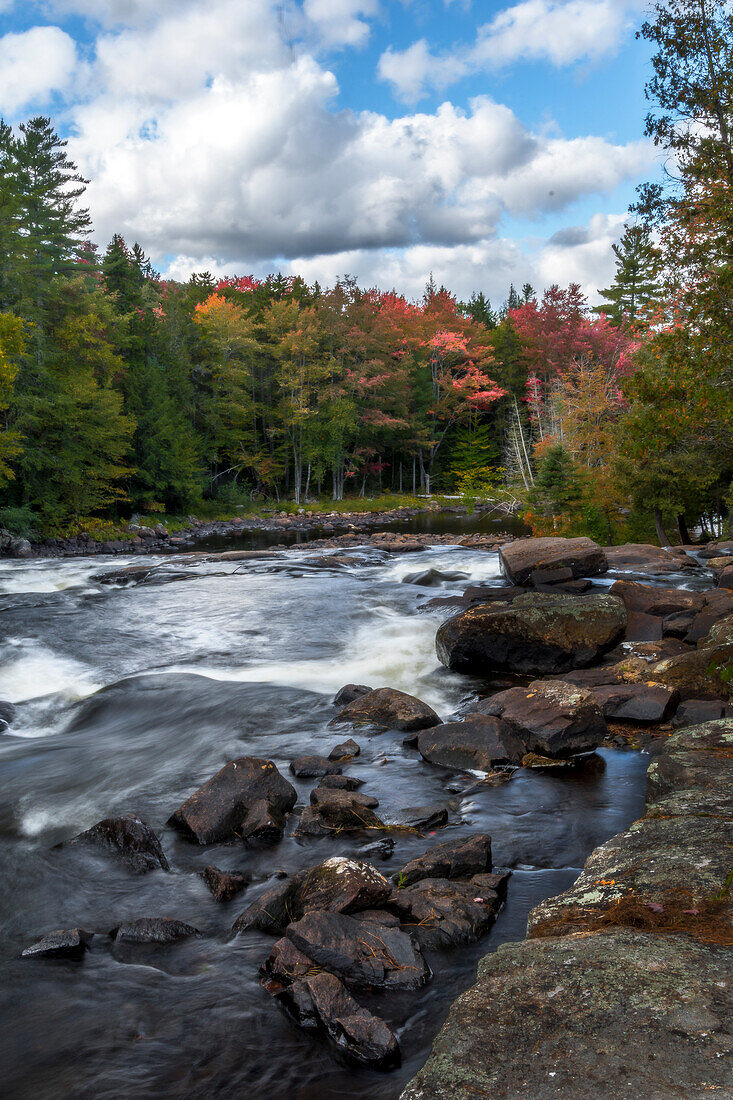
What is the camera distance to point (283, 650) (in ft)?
40.8

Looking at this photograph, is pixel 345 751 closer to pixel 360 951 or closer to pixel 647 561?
pixel 360 951

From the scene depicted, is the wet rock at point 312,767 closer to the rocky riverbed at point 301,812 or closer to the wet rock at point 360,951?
the rocky riverbed at point 301,812

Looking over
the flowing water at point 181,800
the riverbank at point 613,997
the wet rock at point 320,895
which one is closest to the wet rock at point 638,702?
the flowing water at point 181,800

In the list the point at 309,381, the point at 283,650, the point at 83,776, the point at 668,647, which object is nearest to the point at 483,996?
the point at 83,776

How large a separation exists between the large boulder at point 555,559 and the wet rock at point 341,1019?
39.3ft

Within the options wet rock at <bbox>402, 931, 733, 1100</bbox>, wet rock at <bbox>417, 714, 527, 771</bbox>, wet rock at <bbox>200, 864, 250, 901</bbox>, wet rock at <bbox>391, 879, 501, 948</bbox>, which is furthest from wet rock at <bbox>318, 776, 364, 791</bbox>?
wet rock at <bbox>402, 931, 733, 1100</bbox>

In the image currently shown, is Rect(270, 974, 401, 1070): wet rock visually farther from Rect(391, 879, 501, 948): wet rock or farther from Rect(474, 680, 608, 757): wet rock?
Rect(474, 680, 608, 757): wet rock

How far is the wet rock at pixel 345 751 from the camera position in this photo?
739cm

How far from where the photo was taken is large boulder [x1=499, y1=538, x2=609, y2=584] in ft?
48.4

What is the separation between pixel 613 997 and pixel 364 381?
44467 mm

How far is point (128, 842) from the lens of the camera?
548 cm

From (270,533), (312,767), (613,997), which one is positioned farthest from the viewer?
(270,533)

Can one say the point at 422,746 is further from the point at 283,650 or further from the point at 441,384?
the point at 441,384

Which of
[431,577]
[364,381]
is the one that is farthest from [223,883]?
[364,381]
